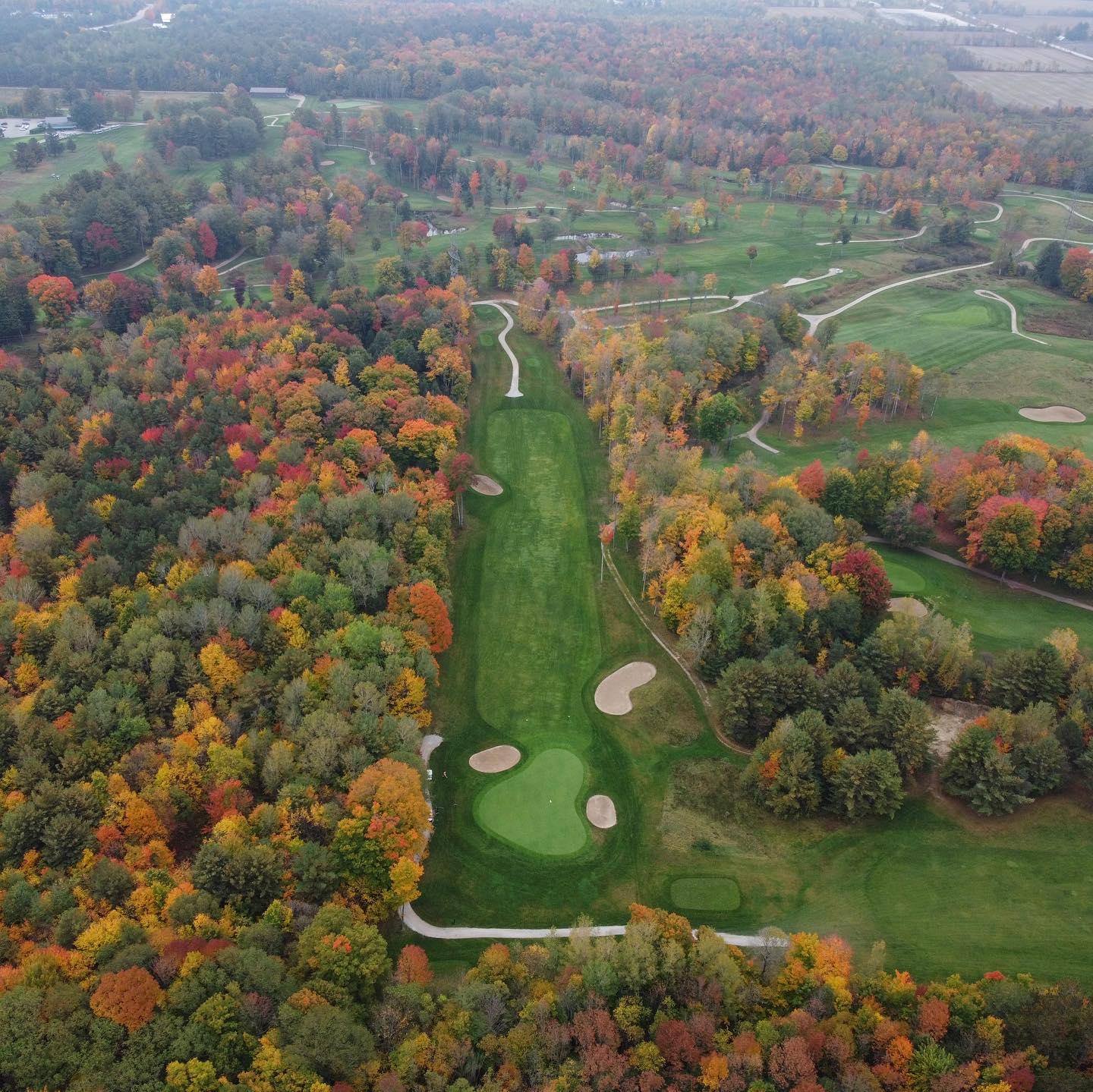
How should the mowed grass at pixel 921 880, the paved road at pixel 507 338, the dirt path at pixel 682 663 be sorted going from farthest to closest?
the paved road at pixel 507 338
the dirt path at pixel 682 663
the mowed grass at pixel 921 880

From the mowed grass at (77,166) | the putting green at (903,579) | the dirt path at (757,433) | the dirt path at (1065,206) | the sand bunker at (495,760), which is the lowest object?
the dirt path at (757,433)

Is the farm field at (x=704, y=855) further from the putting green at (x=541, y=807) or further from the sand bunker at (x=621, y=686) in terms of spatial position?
the sand bunker at (x=621, y=686)

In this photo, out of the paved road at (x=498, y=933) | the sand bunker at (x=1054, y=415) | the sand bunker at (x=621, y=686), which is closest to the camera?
the paved road at (x=498, y=933)

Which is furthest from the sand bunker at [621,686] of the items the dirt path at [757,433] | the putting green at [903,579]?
the dirt path at [757,433]

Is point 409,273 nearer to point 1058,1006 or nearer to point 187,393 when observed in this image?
point 187,393

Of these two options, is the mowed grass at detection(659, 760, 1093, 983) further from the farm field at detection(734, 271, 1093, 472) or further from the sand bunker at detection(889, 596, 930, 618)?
the farm field at detection(734, 271, 1093, 472)

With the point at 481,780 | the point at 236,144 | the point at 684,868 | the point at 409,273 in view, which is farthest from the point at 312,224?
the point at 684,868
